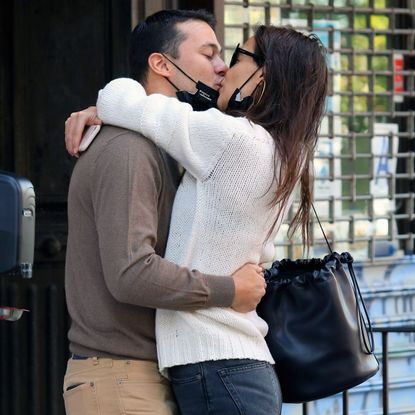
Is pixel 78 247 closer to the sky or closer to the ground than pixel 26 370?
closer to the sky

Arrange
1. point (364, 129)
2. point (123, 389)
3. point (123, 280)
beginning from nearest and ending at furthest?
1. point (123, 280)
2. point (123, 389)
3. point (364, 129)

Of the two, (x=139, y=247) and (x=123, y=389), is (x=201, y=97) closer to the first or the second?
(x=139, y=247)

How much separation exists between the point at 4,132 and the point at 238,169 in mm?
2416

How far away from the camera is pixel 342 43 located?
594 cm

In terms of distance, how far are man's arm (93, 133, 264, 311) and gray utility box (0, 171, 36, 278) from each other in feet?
0.56

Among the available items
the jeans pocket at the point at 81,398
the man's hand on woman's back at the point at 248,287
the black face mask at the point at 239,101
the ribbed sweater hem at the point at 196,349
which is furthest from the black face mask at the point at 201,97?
the jeans pocket at the point at 81,398

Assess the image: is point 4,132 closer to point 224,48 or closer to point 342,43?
point 224,48

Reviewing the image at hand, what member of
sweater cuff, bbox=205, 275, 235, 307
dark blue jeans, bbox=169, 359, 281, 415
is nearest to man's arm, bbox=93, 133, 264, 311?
sweater cuff, bbox=205, 275, 235, 307

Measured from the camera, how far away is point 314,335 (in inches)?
109

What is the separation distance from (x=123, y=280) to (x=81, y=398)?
0.36 m

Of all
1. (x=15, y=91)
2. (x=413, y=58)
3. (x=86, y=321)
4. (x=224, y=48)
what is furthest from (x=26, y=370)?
(x=413, y=58)

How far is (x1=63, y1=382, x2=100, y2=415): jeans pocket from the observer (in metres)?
2.65

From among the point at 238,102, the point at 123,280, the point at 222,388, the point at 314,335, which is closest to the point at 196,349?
the point at 222,388

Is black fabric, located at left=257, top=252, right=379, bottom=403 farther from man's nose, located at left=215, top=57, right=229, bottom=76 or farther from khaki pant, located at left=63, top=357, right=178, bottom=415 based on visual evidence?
man's nose, located at left=215, top=57, right=229, bottom=76
